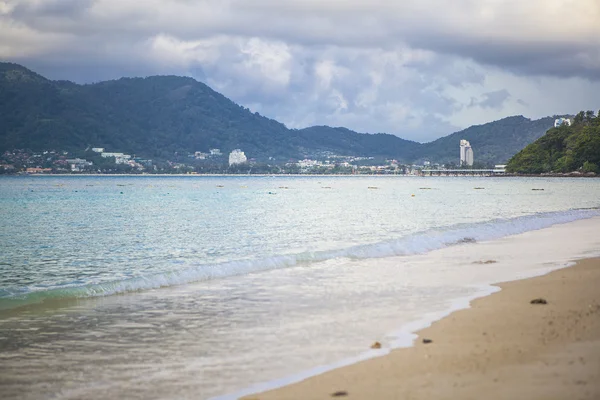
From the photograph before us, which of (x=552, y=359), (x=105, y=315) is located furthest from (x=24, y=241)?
(x=552, y=359)

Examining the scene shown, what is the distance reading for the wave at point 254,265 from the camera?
50.8ft

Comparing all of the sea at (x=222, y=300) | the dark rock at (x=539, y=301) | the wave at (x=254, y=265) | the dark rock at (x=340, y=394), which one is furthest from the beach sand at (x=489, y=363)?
the wave at (x=254, y=265)

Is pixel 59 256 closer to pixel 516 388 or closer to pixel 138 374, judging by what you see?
pixel 138 374

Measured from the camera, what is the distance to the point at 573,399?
6.31 m

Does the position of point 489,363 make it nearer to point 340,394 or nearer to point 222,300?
point 340,394

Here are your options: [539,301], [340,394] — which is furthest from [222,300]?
[340,394]

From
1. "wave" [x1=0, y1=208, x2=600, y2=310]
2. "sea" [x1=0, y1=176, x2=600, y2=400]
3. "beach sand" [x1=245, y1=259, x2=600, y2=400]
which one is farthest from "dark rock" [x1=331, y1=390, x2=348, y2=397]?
"wave" [x1=0, y1=208, x2=600, y2=310]

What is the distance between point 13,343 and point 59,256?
13722 millimetres

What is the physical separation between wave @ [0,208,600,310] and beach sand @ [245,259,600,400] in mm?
8867

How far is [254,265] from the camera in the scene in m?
20.5

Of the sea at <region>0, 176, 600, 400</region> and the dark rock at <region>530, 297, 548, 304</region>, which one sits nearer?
the sea at <region>0, 176, 600, 400</region>

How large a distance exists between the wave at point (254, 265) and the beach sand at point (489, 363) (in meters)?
8.87

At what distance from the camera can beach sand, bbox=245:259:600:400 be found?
6898mm

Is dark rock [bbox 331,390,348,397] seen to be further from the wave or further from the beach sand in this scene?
the wave
